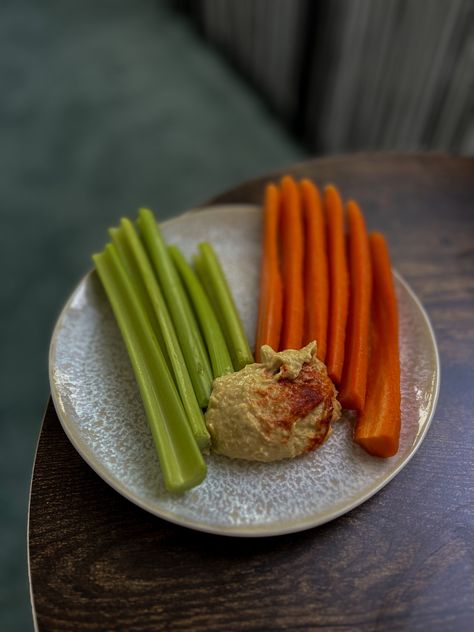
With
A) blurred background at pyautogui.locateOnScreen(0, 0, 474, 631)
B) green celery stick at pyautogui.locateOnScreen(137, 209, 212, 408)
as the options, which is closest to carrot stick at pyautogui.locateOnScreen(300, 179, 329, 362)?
green celery stick at pyautogui.locateOnScreen(137, 209, 212, 408)

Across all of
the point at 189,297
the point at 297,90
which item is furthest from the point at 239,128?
the point at 189,297

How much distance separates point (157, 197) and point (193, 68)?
4.59 ft

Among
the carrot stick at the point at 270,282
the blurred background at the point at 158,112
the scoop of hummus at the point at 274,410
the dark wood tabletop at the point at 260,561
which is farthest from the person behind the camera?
the blurred background at the point at 158,112

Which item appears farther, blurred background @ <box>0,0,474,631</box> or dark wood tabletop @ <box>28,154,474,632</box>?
blurred background @ <box>0,0,474,631</box>

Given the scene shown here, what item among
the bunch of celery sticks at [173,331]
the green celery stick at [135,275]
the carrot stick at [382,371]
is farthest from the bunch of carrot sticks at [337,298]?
the green celery stick at [135,275]

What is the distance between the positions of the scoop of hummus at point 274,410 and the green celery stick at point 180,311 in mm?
57

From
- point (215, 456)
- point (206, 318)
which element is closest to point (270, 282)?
point (206, 318)

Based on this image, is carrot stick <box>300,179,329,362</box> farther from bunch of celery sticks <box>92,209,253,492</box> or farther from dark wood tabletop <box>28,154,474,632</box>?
dark wood tabletop <box>28,154,474,632</box>

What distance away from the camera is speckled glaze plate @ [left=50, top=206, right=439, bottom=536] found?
1001 mm

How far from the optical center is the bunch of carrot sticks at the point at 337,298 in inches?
46.4

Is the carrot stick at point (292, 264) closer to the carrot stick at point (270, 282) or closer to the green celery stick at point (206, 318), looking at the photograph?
the carrot stick at point (270, 282)

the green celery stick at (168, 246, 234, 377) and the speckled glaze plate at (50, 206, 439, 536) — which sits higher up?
the green celery stick at (168, 246, 234, 377)

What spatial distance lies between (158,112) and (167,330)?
9.04 feet

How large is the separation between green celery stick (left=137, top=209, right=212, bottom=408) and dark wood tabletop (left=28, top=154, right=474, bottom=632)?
0.91ft
